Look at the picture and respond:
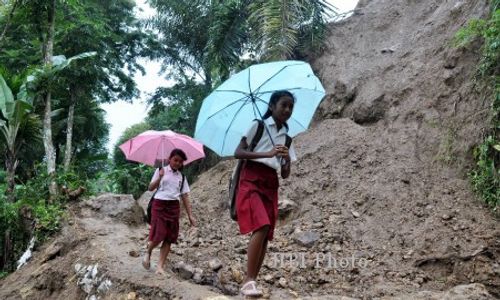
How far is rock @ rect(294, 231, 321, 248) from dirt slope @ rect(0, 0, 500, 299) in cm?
2

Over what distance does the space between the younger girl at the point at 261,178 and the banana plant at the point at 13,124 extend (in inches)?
224

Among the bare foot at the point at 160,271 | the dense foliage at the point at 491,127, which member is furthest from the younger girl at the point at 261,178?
the dense foliage at the point at 491,127

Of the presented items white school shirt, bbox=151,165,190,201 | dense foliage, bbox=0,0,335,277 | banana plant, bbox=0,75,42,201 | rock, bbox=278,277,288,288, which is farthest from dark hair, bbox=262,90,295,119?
banana plant, bbox=0,75,42,201

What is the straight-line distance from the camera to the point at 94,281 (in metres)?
4.86

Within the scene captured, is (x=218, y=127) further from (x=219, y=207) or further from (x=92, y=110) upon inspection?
(x=92, y=110)

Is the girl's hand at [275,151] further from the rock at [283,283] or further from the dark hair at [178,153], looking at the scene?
the rock at [283,283]

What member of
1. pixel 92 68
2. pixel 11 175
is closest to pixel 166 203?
pixel 11 175

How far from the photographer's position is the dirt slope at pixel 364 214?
4891 mm

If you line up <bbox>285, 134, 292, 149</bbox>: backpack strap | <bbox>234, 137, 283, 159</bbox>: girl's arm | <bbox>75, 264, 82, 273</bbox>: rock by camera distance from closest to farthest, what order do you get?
1. <bbox>234, 137, 283, 159</bbox>: girl's arm
2. <bbox>285, 134, 292, 149</bbox>: backpack strap
3. <bbox>75, 264, 82, 273</bbox>: rock

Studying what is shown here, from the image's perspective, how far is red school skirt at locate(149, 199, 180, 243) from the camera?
458 centimetres

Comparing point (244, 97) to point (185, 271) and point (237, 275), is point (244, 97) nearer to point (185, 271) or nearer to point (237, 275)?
point (185, 271)

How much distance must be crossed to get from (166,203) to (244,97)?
1.62 m

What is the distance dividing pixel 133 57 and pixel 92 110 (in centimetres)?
273

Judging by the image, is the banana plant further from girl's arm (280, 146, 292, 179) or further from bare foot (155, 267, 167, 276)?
girl's arm (280, 146, 292, 179)
